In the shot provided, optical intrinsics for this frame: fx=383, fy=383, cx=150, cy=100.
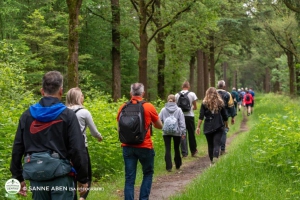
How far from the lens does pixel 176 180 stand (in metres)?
8.66

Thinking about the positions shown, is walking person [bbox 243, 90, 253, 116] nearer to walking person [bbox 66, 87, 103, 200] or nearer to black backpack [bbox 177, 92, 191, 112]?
black backpack [bbox 177, 92, 191, 112]

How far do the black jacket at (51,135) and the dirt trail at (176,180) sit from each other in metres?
3.54

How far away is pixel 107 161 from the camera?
8828 millimetres

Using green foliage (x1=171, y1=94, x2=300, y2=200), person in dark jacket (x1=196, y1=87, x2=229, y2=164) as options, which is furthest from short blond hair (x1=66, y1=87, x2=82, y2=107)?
person in dark jacket (x1=196, y1=87, x2=229, y2=164)

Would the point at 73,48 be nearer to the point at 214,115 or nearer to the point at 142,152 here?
the point at 214,115

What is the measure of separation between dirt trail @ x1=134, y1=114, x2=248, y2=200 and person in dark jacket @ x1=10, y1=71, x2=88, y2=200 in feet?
11.5

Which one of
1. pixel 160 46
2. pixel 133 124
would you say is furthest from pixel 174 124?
pixel 160 46

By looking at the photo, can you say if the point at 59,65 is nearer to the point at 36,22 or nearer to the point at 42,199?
the point at 36,22

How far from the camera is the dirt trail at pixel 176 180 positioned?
7.40 metres

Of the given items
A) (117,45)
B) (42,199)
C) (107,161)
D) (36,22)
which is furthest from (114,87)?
(42,199)

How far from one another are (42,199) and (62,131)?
715 millimetres

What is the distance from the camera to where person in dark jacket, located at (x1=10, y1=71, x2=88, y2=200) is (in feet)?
12.2

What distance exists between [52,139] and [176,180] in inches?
212

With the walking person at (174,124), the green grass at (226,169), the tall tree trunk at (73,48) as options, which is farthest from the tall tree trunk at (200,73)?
the walking person at (174,124)
